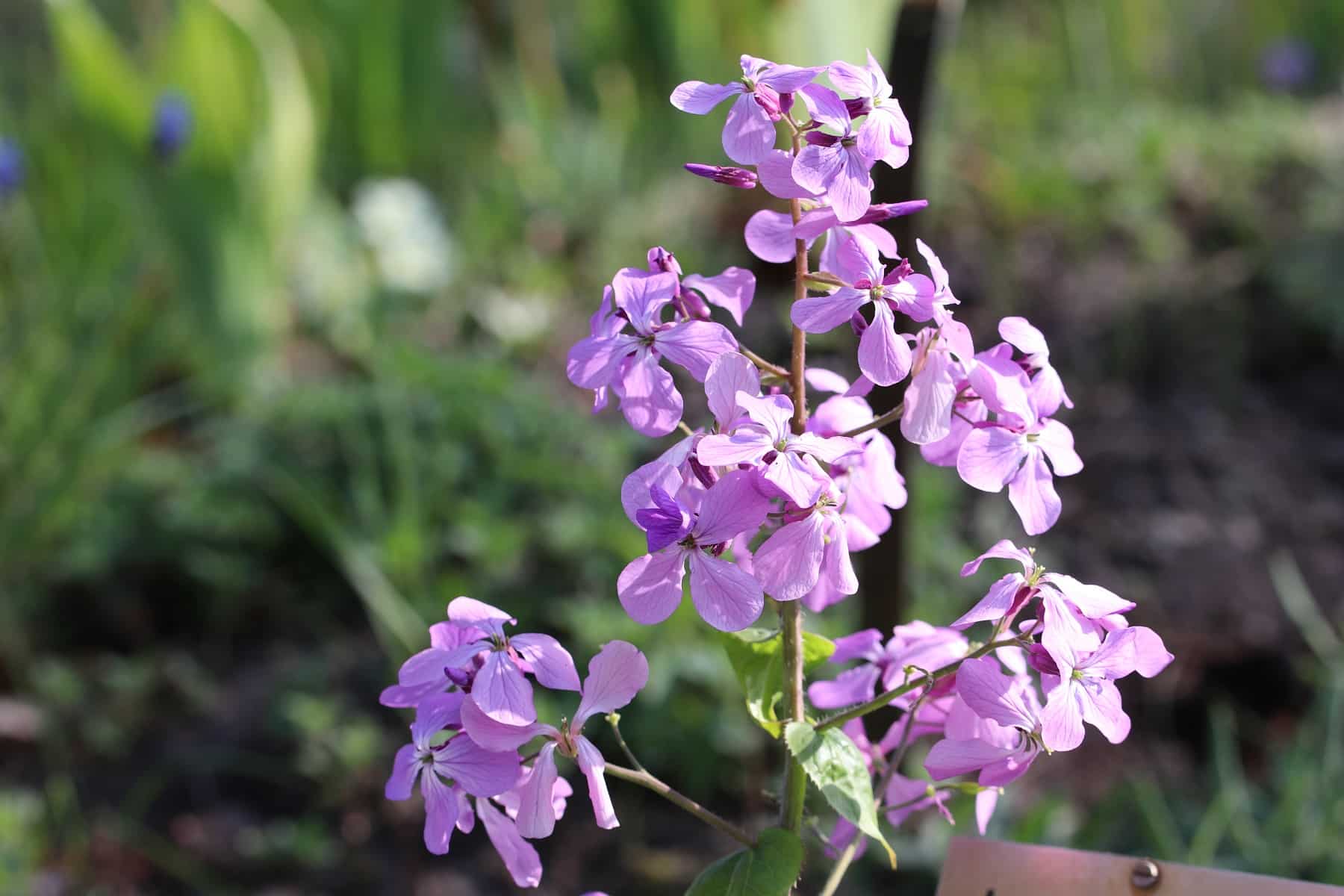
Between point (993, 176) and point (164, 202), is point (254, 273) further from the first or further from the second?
point (993, 176)

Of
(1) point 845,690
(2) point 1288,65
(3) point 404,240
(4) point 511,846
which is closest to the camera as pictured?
(4) point 511,846

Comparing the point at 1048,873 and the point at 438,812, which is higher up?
the point at 438,812

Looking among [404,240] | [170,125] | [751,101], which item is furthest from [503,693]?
[404,240]

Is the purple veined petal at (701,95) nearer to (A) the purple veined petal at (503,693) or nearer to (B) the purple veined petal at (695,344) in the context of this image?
(B) the purple veined petal at (695,344)

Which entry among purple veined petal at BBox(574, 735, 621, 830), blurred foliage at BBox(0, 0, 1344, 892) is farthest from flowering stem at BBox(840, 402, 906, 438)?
blurred foliage at BBox(0, 0, 1344, 892)

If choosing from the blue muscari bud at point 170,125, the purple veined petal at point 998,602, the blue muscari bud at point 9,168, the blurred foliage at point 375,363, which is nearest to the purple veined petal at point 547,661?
the purple veined petal at point 998,602

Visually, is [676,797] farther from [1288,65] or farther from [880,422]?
[1288,65]

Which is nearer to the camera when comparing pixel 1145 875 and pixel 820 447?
pixel 820 447
